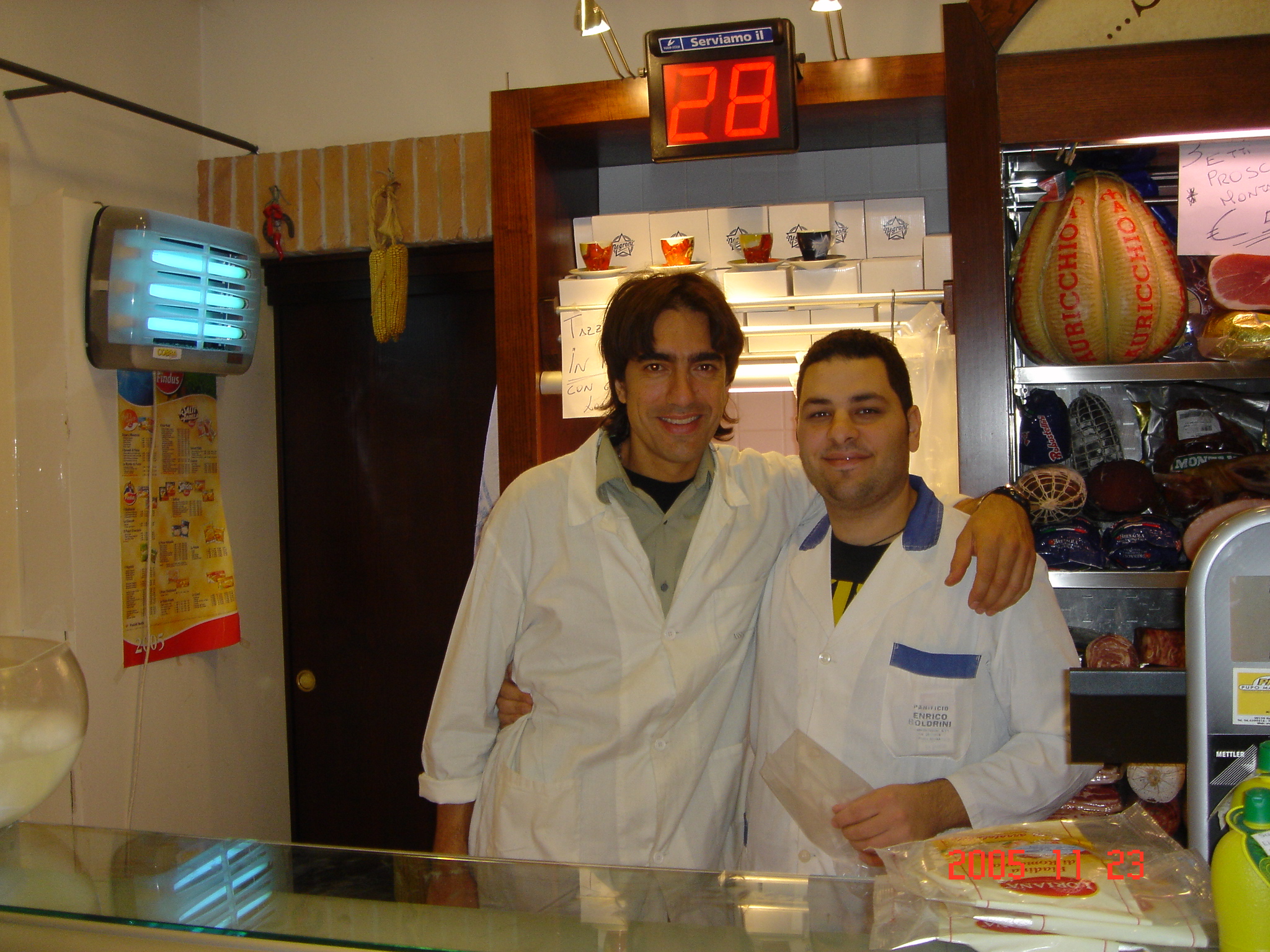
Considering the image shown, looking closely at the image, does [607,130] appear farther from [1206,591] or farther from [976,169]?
[1206,591]

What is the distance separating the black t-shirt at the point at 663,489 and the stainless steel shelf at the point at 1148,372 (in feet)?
2.28

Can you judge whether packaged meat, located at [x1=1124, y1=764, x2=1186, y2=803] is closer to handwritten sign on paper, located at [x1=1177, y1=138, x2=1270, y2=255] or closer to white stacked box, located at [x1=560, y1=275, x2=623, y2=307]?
handwritten sign on paper, located at [x1=1177, y1=138, x2=1270, y2=255]

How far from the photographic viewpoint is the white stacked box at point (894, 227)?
244 cm

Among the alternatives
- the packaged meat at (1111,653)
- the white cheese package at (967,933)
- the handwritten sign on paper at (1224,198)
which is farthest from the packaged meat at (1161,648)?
the white cheese package at (967,933)

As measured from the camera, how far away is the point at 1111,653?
1.88 m

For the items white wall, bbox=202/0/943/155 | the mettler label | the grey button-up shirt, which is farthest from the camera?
white wall, bbox=202/0/943/155

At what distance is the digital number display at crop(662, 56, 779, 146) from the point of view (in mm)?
2068

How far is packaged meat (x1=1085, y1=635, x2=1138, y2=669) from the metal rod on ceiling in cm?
289

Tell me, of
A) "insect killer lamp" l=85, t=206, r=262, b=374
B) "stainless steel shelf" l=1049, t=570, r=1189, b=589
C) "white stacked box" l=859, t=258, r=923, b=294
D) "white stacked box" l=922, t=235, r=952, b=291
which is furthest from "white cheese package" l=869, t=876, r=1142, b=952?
"insect killer lamp" l=85, t=206, r=262, b=374

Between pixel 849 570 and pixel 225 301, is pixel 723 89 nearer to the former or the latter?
pixel 849 570

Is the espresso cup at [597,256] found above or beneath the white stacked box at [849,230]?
beneath

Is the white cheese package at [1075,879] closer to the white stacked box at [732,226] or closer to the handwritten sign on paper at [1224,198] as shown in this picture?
the handwritten sign on paper at [1224,198]

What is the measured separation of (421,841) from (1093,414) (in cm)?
268

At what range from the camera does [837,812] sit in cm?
134
